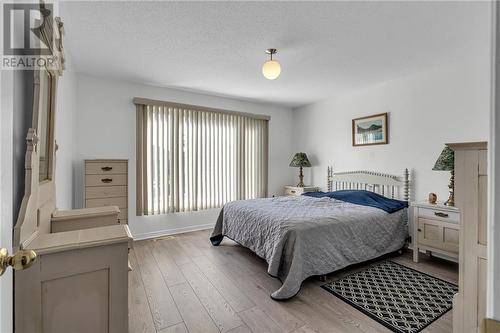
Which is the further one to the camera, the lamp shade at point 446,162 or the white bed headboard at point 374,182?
the white bed headboard at point 374,182

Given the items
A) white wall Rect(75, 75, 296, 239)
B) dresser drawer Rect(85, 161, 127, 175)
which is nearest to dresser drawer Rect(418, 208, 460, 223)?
white wall Rect(75, 75, 296, 239)

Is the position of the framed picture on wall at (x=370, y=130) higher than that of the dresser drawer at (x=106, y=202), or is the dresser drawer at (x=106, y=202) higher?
the framed picture on wall at (x=370, y=130)

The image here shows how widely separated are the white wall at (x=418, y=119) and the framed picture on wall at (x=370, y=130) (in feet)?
0.25

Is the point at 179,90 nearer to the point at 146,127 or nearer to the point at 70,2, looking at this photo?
the point at 146,127

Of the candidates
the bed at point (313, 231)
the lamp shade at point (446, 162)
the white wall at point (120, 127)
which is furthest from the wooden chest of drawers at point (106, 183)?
the lamp shade at point (446, 162)

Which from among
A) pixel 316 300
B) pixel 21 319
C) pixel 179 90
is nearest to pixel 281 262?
pixel 316 300

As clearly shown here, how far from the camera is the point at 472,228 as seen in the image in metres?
1.38

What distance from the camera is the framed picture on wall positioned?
3642mm

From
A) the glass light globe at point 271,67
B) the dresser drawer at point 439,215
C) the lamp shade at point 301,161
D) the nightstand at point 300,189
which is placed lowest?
the dresser drawer at point 439,215

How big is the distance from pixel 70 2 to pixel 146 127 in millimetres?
2038

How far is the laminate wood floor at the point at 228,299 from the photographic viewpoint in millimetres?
1763

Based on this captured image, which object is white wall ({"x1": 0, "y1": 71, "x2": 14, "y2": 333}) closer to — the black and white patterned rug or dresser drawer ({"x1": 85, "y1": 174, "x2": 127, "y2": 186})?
the black and white patterned rug

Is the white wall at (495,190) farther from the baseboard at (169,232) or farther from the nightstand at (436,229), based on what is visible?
the baseboard at (169,232)

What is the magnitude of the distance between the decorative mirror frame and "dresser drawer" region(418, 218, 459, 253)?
139 inches
